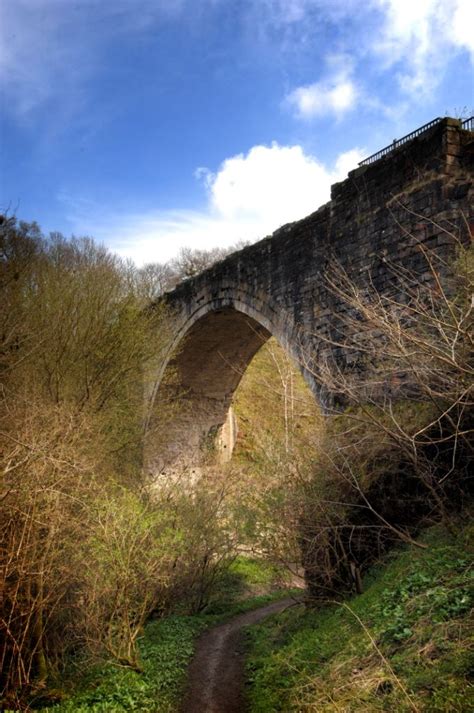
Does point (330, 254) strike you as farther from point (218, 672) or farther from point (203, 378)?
point (203, 378)

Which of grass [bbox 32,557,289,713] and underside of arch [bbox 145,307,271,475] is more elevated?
underside of arch [bbox 145,307,271,475]

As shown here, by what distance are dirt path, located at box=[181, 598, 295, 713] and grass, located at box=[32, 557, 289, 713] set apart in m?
0.15

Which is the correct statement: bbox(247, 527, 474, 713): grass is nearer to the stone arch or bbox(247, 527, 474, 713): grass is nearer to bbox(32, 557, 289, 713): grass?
bbox(32, 557, 289, 713): grass

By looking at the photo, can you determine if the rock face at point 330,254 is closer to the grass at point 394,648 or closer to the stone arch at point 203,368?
the stone arch at point 203,368

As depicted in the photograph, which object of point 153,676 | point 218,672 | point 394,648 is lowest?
point 218,672

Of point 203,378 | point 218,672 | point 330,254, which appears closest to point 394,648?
point 218,672

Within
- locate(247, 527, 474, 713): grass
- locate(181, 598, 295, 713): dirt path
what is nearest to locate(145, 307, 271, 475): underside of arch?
locate(181, 598, 295, 713): dirt path

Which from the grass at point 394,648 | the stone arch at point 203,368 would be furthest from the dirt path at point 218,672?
the stone arch at point 203,368

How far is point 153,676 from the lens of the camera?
7.12 m

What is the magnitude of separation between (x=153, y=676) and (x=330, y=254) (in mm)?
6116

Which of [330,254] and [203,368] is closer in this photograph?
[330,254]

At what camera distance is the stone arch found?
1352 centimetres

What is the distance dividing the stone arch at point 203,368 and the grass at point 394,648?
5.95m

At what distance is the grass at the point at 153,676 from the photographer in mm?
6211
